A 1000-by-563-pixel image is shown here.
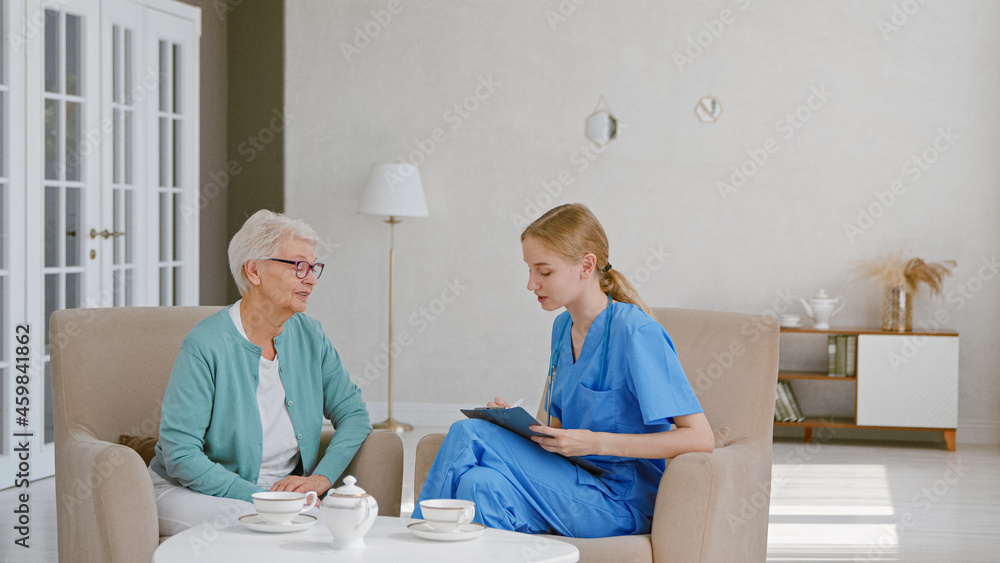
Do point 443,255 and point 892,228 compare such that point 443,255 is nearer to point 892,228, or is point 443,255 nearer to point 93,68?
point 93,68

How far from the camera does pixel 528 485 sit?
6.77 ft

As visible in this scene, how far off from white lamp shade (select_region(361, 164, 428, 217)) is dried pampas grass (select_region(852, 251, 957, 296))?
2.57m

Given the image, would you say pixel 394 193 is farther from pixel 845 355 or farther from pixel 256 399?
pixel 256 399

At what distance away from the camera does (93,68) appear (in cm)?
→ 470

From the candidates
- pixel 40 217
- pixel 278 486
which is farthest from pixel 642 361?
pixel 40 217

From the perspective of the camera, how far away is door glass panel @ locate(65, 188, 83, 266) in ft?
15.1

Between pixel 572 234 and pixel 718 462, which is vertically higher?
pixel 572 234

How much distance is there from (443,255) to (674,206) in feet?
4.64

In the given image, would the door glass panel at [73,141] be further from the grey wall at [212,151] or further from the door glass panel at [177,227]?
the grey wall at [212,151]

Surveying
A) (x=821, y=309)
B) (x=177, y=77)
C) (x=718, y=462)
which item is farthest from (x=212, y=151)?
(x=718, y=462)

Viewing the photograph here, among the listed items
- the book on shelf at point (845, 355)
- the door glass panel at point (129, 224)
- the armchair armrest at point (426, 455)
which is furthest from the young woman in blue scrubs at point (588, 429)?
the door glass panel at point (129, 224)

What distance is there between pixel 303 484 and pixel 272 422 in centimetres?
19

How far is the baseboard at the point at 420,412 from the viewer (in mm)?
5812

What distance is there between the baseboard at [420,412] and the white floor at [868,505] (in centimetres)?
42
